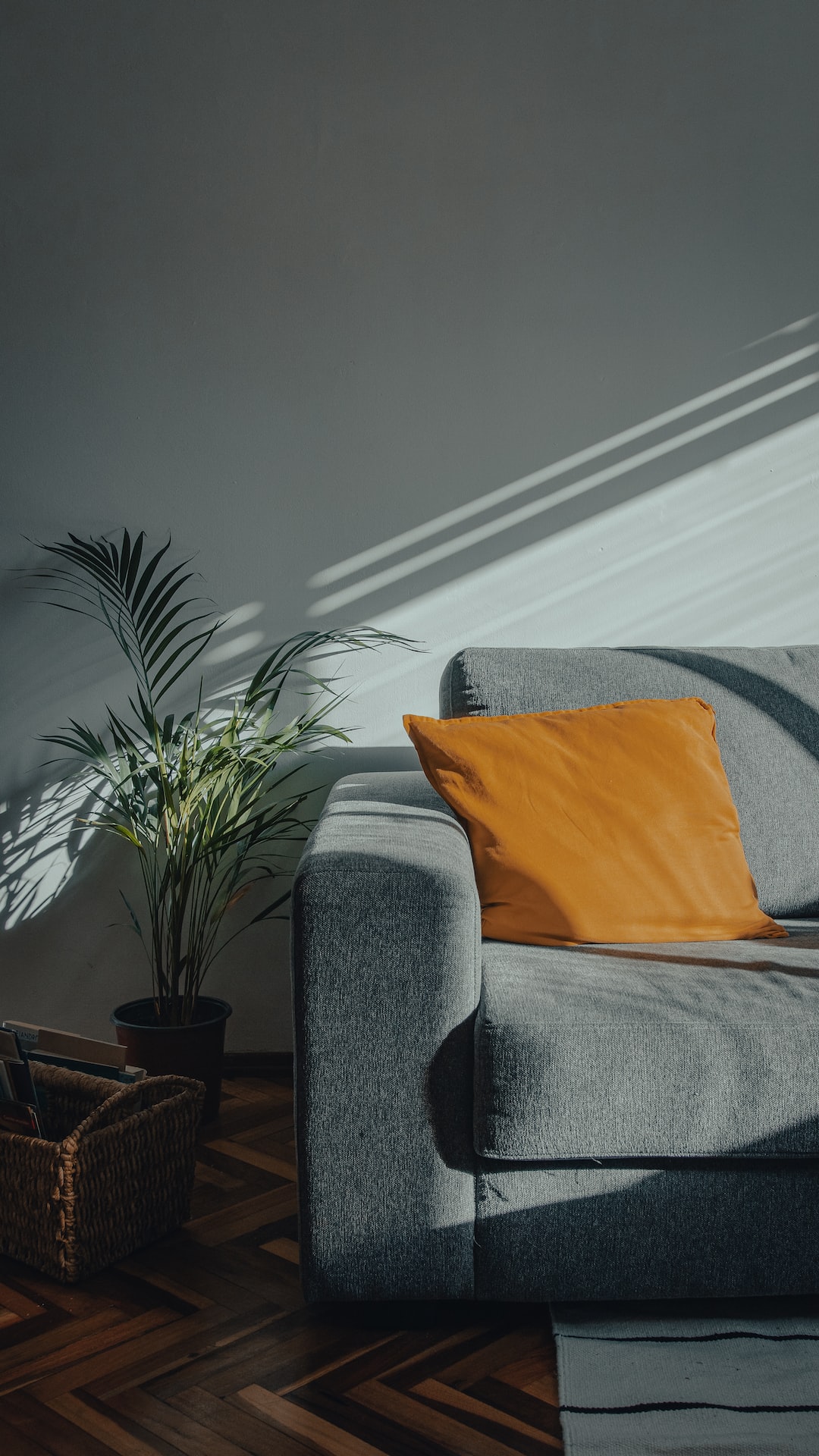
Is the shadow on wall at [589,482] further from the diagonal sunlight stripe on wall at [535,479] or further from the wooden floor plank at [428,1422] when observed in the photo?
the wooden floor plank at [428,1422]

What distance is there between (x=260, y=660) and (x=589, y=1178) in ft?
4.59

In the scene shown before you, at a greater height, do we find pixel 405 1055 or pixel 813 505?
pixel 813 505

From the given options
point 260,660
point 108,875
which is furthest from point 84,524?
point 108,875

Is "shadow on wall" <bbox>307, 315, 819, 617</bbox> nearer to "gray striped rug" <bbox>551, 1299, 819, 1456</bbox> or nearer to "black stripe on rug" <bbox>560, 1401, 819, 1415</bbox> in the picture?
"gray striped rug" <bbox>551, 1299, 819, 1456</bbox>

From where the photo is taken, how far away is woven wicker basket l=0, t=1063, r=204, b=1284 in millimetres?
1579

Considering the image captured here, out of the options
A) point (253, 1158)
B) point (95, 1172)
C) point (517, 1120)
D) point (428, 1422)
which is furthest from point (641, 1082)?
point (253, 1158)

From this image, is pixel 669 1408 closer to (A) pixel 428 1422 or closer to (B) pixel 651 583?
(A) pixel 428 1422

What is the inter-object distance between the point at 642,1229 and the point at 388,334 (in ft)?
5.98

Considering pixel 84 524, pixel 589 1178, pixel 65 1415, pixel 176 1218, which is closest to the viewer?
pixel 65 1415

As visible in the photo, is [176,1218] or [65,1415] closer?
[65,1415]

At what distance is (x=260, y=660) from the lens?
8.11 ft

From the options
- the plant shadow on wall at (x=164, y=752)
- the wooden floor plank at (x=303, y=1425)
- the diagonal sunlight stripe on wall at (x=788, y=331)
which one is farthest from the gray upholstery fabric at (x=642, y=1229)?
the diagonal sunlight stripe on wall at (x=788, y=331)

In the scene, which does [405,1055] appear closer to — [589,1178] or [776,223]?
[589,1178]

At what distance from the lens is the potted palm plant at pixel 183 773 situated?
2174 mm
